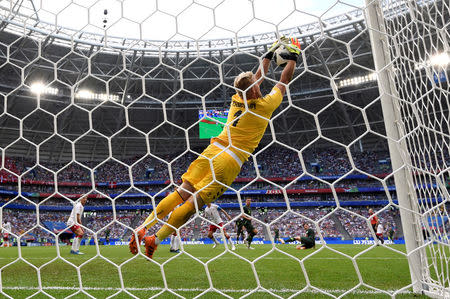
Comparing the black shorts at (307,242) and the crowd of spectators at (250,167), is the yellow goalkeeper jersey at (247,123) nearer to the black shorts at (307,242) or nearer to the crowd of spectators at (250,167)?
the black shorts at (307,242)

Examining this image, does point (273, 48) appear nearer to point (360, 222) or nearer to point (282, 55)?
point (282, 55)

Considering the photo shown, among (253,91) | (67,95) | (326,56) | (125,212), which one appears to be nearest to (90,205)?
(125,212)

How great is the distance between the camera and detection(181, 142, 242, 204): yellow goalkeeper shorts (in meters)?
2.37

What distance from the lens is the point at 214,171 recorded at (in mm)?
2357

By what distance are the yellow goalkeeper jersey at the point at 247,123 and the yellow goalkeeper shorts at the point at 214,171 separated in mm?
64

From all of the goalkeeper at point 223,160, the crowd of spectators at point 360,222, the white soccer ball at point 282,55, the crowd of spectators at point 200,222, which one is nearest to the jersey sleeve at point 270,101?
the goalkeeper at point 223,160

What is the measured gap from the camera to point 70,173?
24734 mm

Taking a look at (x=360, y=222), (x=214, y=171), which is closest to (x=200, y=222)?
(x=360, y=222)

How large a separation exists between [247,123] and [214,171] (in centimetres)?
43

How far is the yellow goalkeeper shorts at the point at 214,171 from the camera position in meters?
A: 2.37

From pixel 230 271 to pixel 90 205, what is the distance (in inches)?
877

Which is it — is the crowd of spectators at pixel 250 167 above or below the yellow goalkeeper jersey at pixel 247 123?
above

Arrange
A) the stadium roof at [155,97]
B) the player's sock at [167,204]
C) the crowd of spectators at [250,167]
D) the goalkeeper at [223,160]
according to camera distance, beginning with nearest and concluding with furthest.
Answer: the goalkeeper at [223,160]
the player's sock at [167,204]
the stadium roof at [155,97]
the crowd of spectators at [250,167]

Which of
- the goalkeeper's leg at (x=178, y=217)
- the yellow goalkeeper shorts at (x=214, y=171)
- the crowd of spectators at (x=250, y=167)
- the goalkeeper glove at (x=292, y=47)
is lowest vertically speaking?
the goalkeeper's leg at (x=178, y=217)
